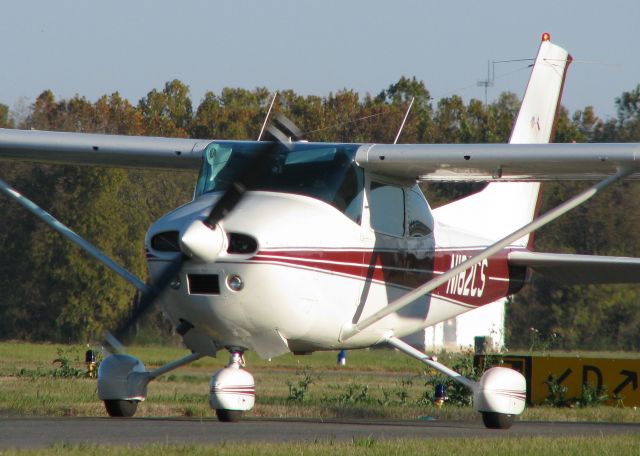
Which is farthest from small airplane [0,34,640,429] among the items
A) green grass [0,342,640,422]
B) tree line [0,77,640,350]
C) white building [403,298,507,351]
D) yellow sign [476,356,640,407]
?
white building [403,298,507,351]

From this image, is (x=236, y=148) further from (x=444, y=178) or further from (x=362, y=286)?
(x=444, y=178)

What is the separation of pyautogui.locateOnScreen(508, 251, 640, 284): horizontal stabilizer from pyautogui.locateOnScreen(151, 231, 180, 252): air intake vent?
20.2 ft

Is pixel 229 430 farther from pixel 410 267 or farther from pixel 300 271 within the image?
pixel 410 267

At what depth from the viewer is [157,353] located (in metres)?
31.8

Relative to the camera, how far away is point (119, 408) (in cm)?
1368

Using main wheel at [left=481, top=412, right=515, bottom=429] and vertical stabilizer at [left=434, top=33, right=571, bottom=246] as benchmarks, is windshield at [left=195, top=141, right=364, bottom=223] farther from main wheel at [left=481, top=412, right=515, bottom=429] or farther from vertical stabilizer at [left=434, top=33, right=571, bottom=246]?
vertical stabilizer at [left=434, top=33, right=571, bottom=246]

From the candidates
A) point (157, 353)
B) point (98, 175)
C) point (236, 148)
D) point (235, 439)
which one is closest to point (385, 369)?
point (157, 353)

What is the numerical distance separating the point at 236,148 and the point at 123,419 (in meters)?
3.05

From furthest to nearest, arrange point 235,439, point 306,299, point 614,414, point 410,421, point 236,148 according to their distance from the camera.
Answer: point 614,414, point 410,421, point 236,148, point 306,299, point 235,439

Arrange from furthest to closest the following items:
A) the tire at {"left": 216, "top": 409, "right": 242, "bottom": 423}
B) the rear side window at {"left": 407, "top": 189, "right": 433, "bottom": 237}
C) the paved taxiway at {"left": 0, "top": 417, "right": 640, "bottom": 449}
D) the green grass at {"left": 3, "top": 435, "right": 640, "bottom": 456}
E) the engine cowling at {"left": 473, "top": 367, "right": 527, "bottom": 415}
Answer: the rear side window at {"left": 407, "top": 189, "right": 433, "bottom": 237} < the engine cowling at {"left": 473, "top": 367, "right": 527, "bottom": 415} < the tire at {"left": 216, "top": 409, "right": 242, "bottom": 423} < the paved taxiway at {"left": 0, "top": 417, "right": 640, "bottom": 449} < the green grass at {"left": 3, "top": 435, "right": 640, "bottom": 456}

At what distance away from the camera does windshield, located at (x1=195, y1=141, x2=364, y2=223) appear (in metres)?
12.5

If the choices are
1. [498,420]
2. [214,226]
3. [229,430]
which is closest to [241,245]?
[214,226]

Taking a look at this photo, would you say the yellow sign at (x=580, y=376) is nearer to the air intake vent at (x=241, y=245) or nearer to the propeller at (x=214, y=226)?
the propeller at (x=214, y=226)

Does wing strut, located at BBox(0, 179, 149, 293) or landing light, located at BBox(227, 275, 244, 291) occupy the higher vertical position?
wing strut, located at BBox(0, 179, 149, 293)
